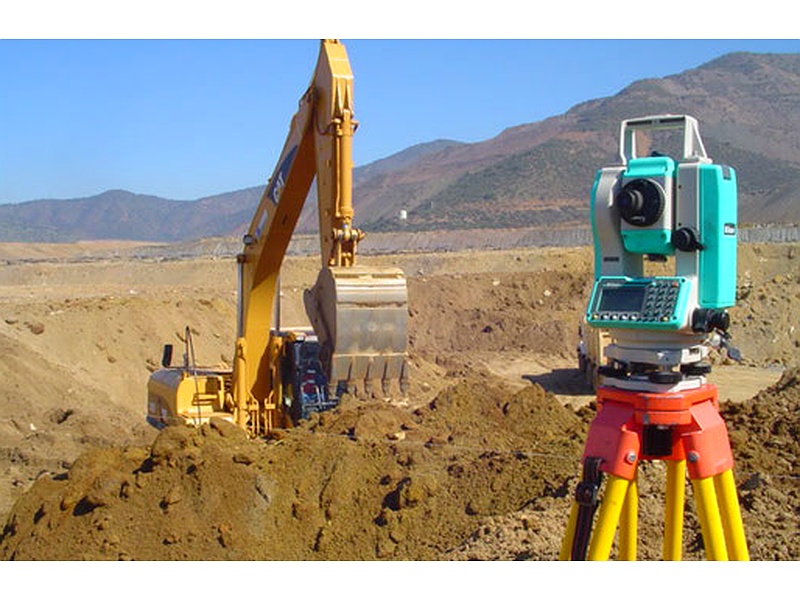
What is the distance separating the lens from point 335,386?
9.87 m

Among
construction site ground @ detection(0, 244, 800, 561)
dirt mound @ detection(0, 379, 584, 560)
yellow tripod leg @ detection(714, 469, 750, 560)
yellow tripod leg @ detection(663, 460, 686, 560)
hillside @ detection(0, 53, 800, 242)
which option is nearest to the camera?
yellow tripod leg @ detection(714, 469, 750, 560)

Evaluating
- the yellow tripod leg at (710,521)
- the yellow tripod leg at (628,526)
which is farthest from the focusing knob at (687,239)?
the yellow tripod leg at (628,526)

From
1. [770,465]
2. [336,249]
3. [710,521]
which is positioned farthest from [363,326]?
[710,521]

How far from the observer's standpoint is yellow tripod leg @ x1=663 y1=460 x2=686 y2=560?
4465 millimetres

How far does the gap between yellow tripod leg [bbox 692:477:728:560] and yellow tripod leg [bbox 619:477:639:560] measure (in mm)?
350

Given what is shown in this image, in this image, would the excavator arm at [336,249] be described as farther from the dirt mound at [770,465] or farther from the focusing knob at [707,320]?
the focusing knob at [707,320]

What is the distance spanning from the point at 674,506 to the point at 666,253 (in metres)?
1.16

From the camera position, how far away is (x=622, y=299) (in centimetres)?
416

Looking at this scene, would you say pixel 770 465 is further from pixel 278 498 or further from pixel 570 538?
pixel 570 538

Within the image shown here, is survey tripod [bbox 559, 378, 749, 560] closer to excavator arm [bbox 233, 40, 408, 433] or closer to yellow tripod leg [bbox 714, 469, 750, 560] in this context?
yellow tripod leg [bbox 714, 469, 750, 560]

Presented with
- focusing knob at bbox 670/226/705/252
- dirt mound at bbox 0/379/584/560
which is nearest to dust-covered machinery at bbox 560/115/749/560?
focusing knob at bbox 670/226/705/252

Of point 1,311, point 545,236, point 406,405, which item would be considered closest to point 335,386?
point 406,405

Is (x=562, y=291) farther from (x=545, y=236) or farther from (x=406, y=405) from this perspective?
(x=545, y=236)

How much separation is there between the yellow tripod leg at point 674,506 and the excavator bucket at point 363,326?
520 centimetres
